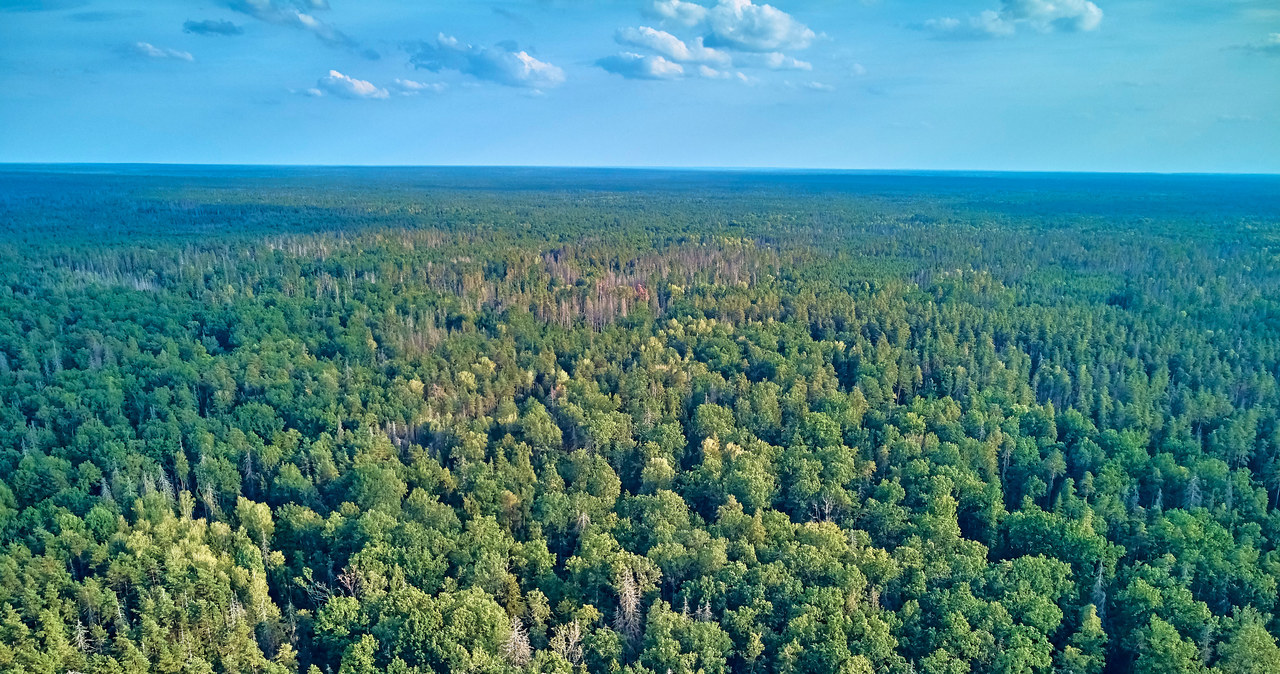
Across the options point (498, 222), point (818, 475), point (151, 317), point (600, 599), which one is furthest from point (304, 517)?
point (498, 222)

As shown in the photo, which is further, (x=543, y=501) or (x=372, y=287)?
(x=372, y=287)

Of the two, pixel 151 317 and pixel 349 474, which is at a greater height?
pixel 151 317

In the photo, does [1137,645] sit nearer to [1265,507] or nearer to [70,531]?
[1265,507]

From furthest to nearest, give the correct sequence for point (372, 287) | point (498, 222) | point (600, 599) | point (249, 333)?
point (498, 222)
point (372, 287)
point (249, 333)
point (600, 599)

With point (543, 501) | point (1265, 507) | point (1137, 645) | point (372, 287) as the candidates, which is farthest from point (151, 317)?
point (1265, 507)

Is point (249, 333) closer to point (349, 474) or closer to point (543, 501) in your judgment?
point (349, 474)

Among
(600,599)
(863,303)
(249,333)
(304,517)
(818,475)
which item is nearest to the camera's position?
(600,599)
